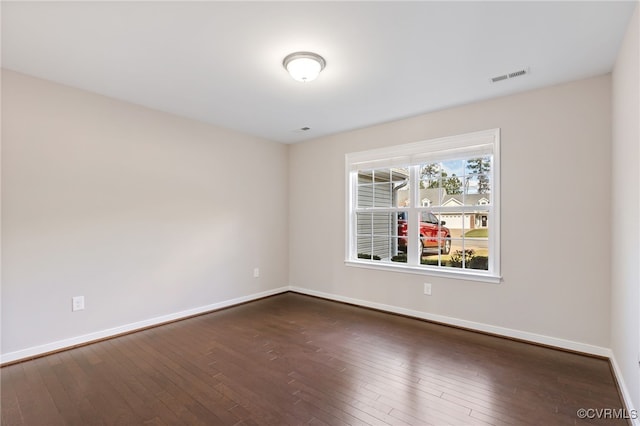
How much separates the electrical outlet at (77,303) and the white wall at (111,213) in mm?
38

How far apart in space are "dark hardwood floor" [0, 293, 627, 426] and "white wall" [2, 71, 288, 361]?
47 cm

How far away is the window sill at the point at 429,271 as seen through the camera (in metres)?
3.24

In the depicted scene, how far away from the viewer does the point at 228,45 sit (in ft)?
7.42

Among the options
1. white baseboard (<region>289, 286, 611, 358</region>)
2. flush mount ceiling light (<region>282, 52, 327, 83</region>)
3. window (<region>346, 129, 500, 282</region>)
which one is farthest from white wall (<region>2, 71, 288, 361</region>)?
flush mount ceiling light (<region>282, 52, 327, 83</region>)

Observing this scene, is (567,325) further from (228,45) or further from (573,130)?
(228,45)

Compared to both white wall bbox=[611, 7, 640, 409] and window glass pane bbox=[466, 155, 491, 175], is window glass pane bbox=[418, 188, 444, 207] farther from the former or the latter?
white wall bbox=[611, 7, 640, 409]

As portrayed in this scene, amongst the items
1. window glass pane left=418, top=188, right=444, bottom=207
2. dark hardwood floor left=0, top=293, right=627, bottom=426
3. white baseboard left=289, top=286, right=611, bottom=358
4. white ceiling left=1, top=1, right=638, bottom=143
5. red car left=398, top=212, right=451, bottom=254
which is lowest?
dark hardwood floor left=0, top=293, right=627, bottom=426

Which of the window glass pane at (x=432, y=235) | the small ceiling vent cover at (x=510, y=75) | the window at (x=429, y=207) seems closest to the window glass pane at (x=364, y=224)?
the window at (x=429, y=207)

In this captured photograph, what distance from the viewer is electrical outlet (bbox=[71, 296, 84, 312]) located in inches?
115

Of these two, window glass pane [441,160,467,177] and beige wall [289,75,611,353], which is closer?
beige wall [289,75,611,353]

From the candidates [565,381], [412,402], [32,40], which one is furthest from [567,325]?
[32,40]

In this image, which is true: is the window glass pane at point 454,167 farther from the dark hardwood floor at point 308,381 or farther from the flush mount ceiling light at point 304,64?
the flush mount ceiling light at point 304,64

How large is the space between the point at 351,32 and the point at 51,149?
9.50ft

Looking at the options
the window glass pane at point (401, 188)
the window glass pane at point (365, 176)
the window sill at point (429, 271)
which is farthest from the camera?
the window glass pane at point (365, 176)
